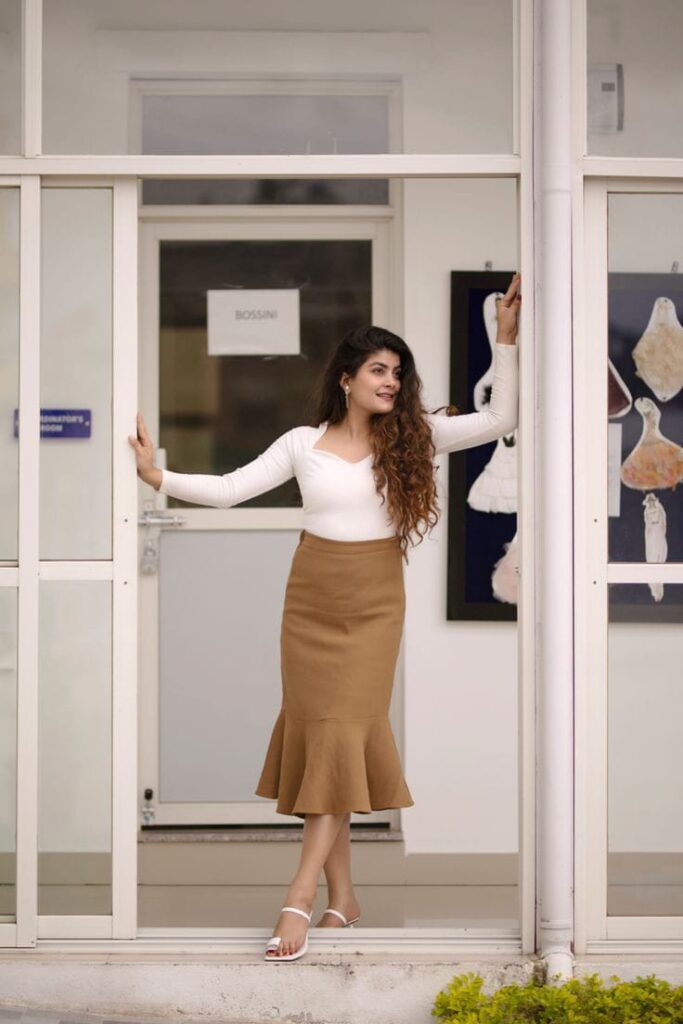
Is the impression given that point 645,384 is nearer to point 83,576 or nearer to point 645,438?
point 645,438

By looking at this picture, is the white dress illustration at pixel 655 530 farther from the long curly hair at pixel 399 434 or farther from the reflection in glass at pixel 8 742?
the reflection in glass at pixel 8 742

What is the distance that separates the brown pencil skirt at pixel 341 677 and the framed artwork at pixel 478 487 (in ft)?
3.78

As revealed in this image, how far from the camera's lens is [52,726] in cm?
361

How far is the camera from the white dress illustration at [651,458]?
142 inches

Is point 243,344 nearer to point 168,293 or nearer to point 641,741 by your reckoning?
point 168,293

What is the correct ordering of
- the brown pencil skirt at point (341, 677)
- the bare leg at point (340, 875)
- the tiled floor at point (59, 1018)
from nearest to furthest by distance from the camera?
1. the tiled floor at point (59, 1018)
2. the brown pencil skirt at point (341, 677)
3. the bare leg at point (340, 875)

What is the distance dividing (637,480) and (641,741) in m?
0.66

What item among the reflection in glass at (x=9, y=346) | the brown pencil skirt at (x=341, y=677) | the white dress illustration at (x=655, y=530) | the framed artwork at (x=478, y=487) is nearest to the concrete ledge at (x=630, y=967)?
the brown pencil skirt at (x=341, y=677)

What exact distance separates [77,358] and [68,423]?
0.17m

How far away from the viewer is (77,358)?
361 centimetres

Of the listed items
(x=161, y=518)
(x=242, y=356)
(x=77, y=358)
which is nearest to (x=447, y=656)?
(x=161, y=518)

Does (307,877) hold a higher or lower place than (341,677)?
lower

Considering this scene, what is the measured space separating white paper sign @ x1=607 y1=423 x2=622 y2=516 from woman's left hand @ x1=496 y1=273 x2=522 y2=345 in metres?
0.34

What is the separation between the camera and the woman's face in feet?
12.1
